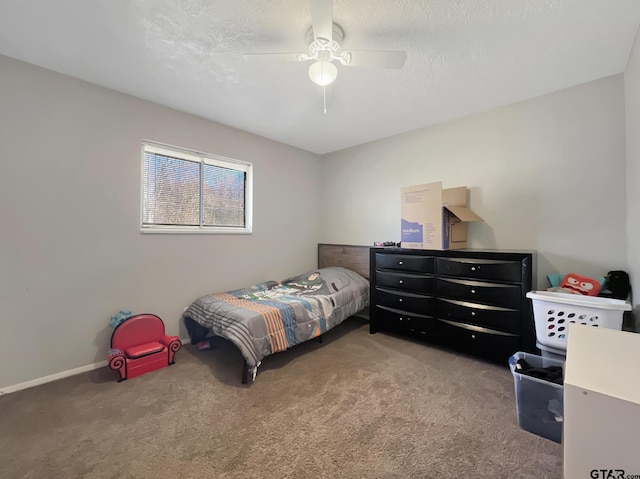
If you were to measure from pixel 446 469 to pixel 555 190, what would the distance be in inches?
94.8

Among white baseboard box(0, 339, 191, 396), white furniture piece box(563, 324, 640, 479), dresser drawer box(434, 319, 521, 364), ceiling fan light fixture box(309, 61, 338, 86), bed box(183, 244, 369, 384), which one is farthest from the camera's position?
dresser drawer box(434, 319, 521, 364)

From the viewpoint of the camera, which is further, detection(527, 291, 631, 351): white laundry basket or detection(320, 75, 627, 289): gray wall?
detection(320, 75, 627, 289): gray wall

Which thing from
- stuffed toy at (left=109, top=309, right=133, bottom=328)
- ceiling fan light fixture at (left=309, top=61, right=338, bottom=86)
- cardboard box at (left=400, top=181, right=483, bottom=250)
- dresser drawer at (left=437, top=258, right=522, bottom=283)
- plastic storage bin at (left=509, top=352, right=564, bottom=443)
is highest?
ceiling fan light fixture at (left=309, top=61, right=338, bottom=86)

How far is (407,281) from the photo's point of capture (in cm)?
280

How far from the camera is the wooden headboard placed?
3.63 metres

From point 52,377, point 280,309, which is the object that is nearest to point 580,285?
point 280,309

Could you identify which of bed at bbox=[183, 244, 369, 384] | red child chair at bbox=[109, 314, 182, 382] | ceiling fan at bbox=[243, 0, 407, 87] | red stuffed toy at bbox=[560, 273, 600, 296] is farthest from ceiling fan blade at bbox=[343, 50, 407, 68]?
red child chair at bbox=[109, 314, 182, 382]

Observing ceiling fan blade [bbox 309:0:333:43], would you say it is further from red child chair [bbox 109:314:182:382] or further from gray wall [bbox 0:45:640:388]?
red child chair [bbox 109:314:182:382]

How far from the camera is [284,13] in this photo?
150 cm

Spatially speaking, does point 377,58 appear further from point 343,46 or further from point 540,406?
point 540,406

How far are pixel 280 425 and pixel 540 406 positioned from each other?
1532mm

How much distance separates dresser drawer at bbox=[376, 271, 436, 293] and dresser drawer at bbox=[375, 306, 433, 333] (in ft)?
0.89

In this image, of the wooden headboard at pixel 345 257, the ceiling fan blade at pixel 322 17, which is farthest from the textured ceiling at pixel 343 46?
the wooden headboard at pixel 345 257

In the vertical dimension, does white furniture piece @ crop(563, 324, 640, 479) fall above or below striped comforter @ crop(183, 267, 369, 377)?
above
